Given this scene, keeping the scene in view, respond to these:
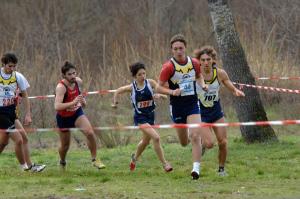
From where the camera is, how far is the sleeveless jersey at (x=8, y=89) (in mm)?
13328

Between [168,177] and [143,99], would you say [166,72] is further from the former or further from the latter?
[168,177]

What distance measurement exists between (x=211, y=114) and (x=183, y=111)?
43 cm

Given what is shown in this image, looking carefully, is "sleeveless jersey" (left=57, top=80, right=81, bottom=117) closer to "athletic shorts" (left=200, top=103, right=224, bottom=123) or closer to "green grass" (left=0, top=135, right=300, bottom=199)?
"green grass" (left=0, top=135, right=300, bottom=199)

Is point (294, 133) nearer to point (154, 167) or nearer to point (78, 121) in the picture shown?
point (154, 167)

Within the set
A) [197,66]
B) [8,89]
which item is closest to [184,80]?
[197,66]

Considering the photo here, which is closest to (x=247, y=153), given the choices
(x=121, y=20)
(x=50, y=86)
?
(x=50, y=86)

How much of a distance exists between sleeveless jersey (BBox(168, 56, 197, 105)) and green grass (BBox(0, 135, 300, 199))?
1112 millimetres

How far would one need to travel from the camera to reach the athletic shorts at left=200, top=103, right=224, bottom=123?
Result: 12457mm

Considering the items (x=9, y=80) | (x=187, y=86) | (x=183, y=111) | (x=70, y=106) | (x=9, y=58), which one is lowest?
(x=183, y=111)

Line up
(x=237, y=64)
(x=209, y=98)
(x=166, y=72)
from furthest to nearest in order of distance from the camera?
(x=237, y=64) < (x=209, y=98) < (x=166, y=72)

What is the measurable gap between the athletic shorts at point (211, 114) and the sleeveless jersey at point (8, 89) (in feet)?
9.77

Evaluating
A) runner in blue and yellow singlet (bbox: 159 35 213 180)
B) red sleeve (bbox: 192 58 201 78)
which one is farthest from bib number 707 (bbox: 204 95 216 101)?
red sleeve (bbox: 192 58 201 78)

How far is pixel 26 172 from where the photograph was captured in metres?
13.6

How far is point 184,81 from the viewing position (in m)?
12.2
